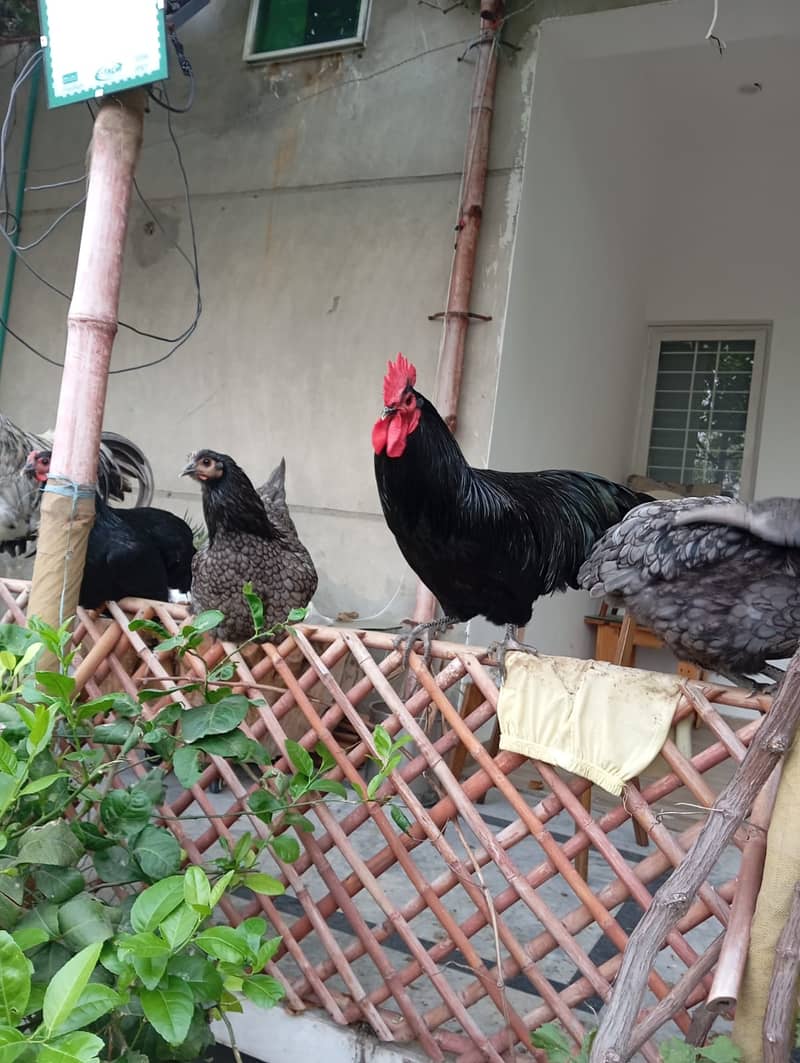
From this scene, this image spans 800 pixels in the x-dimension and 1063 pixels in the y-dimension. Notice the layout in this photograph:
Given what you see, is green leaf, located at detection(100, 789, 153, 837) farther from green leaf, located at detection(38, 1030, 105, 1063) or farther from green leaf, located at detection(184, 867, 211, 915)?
green leaf, located at detection(38, 1030, 105, 1063)

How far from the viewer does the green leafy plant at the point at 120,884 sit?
1.05 meters

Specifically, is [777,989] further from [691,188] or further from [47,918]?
[691,188]

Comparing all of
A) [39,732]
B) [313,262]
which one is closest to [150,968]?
[39,732]

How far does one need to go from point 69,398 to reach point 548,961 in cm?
208

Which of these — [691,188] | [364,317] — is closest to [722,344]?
[691,188]

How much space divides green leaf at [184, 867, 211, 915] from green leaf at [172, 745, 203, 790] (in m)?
0.33

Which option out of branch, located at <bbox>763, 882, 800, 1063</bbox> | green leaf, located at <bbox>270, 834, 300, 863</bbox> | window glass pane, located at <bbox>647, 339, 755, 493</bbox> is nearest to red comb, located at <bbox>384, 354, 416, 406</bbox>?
green leaf, located at <bbox>270, 834, 300, 863</bbox>

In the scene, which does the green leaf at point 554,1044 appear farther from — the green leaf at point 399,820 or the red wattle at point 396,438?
the red wattle at point 396,438

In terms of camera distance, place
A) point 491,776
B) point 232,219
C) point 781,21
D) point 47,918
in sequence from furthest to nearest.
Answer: point 232,219 → point 781,21 → point 491,776 → point 47,918

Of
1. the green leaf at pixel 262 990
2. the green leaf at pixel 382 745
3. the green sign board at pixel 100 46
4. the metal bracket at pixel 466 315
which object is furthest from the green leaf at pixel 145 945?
the metal bracket at pixel 466 315

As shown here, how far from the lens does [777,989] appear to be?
1048mm

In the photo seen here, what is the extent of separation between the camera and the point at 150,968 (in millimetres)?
1174

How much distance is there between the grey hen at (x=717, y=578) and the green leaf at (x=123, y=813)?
1097 mm

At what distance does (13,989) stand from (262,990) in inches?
17.8
